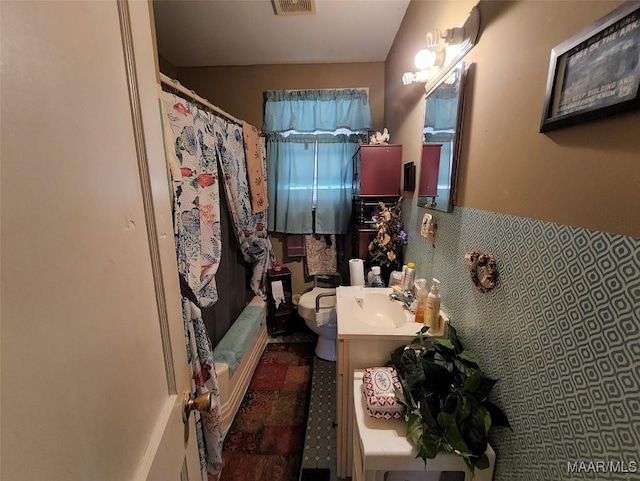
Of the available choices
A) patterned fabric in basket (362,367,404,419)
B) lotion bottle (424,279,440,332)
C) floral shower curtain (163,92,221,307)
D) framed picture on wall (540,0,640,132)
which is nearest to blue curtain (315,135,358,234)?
floral shower curtain (163,92,221,307)

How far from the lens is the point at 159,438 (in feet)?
1.76

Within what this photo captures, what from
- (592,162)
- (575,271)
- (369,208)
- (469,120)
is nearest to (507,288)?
(575,271)

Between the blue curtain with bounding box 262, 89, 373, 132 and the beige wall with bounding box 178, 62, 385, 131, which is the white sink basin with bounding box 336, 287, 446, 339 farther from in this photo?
the beige wall with bounding box 178, 62, 385, 131

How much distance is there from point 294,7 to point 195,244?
4.93ft

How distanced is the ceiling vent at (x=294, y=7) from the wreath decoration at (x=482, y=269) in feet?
5.48

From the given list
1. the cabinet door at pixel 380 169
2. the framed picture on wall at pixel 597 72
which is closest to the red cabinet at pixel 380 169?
the cabinet door at pixel 380 169

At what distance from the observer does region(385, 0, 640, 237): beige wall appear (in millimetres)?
471

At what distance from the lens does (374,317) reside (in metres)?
1.49

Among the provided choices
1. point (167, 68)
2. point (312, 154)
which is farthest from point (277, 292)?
point (167, 68)

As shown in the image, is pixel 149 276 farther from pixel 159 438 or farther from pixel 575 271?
pixel 575 271

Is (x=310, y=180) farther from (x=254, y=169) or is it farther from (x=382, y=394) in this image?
(x=382, y=394)

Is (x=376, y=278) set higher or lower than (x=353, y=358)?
higher

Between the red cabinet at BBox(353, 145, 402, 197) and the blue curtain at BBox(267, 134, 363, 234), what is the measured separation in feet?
1.88

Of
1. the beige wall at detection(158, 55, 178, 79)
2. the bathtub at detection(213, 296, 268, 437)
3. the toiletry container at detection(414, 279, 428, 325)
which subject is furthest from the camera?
the beige wall at detection(158, 55, 178, 79)
